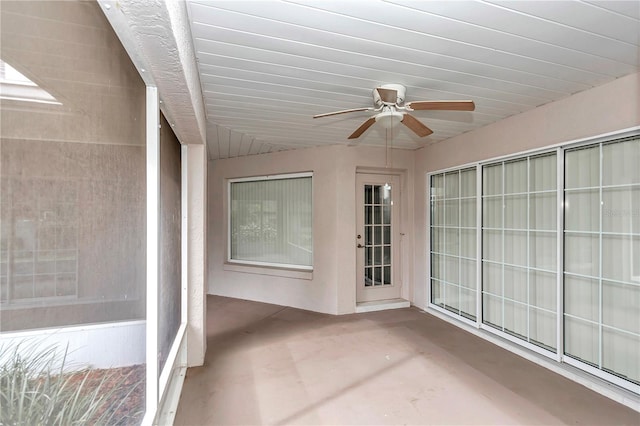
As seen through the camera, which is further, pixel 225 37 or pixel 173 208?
pixel 173 208

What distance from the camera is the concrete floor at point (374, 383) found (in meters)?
2.06

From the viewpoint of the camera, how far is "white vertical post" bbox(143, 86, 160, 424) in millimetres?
1558

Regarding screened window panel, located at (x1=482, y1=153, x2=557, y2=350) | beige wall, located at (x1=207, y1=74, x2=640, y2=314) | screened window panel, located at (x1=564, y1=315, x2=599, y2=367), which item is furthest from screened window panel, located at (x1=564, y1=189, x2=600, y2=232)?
screened window panel, located at (x1=564, y1=315, x2=599, y2=367)

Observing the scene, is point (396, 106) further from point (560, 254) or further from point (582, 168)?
point (560, 254)

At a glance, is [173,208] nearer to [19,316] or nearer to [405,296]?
[19,316]

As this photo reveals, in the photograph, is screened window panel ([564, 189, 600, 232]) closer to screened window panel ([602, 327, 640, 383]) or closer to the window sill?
screened window panel ([602, 327, 640, 383])

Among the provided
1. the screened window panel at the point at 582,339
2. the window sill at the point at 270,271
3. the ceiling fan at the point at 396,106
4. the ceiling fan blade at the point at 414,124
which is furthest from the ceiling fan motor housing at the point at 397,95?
the window sill at the point at 270,271

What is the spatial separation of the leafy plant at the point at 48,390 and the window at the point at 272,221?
3712 mm

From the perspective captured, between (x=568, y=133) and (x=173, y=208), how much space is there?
11.2ft

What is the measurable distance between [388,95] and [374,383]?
2.26 metres

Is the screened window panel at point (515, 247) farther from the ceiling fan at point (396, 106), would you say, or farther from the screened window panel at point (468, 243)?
the ceiling fan at point (396, 106)

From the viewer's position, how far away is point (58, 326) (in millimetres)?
788

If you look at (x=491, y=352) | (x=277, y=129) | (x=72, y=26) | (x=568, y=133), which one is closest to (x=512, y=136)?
(x=568, y=133)

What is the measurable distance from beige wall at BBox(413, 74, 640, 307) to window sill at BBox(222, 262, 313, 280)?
1.77 metres
